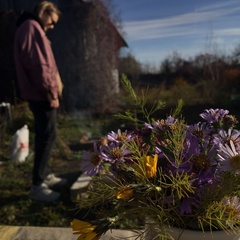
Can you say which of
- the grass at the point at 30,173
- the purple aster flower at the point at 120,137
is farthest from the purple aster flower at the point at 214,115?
the grass at the point at 30,173

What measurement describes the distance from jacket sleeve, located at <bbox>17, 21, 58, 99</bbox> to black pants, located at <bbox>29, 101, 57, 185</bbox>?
120mm

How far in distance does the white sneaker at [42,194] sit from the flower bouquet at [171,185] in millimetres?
2496

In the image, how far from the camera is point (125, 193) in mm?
646

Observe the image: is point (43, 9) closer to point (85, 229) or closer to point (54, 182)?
point (54, 182)

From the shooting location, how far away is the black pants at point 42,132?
3008 millimetres

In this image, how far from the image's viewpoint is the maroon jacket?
290 centimetres

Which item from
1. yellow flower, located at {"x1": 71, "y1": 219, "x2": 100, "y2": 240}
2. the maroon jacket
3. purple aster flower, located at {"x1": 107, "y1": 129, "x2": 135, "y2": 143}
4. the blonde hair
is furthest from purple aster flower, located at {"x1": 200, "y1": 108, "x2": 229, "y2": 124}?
the blonde hair

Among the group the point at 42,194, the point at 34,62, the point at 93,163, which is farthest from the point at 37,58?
the point at 93,163

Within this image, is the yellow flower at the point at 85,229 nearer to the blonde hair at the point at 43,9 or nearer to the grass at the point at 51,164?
the grass at the point at 51,164

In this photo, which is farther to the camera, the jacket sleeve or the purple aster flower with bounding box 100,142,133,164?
the jacket sleeve

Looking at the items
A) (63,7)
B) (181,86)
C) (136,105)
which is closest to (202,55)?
(181,86)

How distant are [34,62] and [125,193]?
2.40 metres

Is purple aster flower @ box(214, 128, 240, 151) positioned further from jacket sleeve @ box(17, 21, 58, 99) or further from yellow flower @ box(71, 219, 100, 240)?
jacket sleeve @ box(17, 21, 58, 99)

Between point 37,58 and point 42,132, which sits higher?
point 37,58
